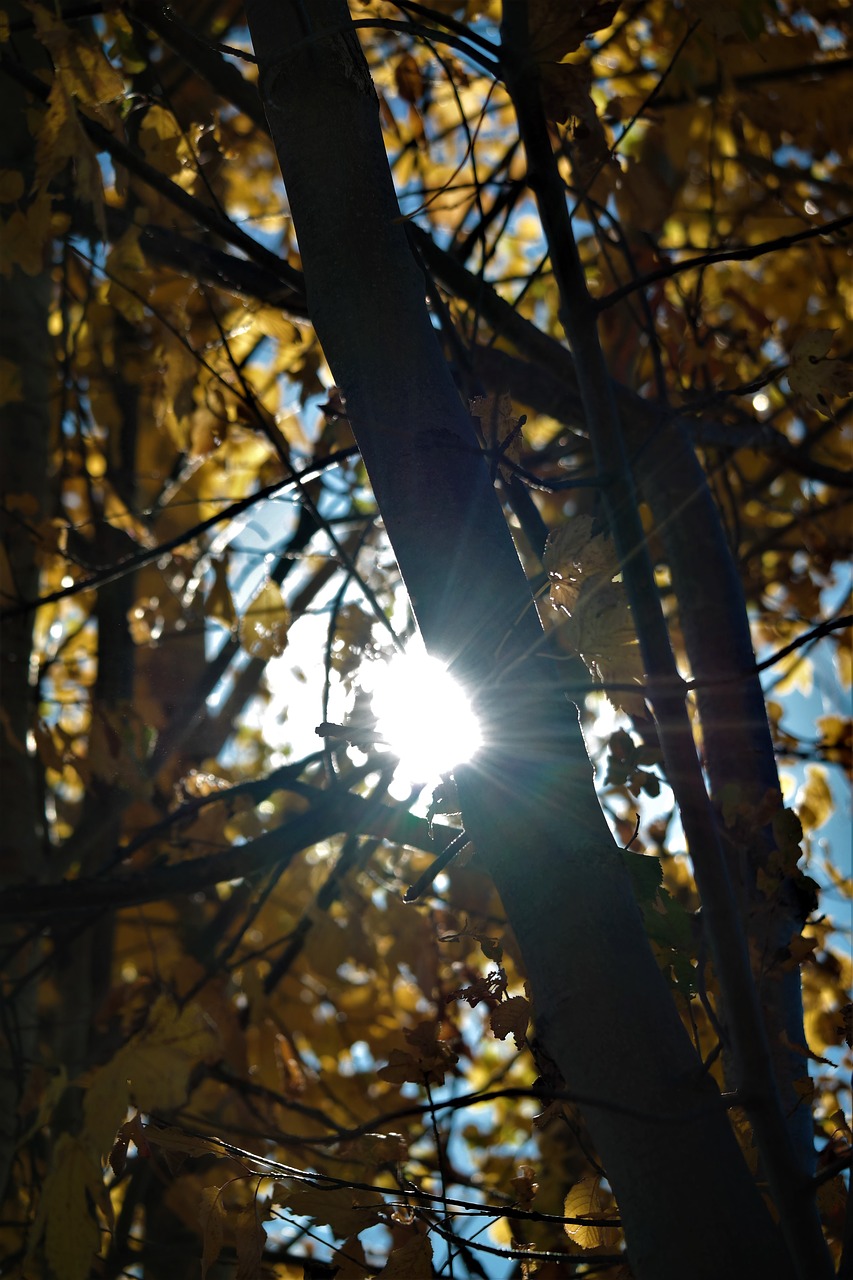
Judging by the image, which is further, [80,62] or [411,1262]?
[80,62]

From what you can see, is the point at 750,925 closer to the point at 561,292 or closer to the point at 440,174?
the point at 561,292

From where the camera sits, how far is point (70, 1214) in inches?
57.8

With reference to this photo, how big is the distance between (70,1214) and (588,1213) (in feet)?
2.49

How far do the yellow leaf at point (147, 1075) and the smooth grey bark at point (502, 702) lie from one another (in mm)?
945

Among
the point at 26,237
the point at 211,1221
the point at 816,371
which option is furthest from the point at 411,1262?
the point at 26,237

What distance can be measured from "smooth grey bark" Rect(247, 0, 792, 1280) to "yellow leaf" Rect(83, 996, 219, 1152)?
95cm

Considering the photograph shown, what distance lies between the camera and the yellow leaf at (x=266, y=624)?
1.98m

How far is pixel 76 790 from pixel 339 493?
2269 mm

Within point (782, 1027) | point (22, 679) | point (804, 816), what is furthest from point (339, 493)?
point (782, 1027)

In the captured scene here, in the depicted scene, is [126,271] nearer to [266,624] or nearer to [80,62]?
[80,62]

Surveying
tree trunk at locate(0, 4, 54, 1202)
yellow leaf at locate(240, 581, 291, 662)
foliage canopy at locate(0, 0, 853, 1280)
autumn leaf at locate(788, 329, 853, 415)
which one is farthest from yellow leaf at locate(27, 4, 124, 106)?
autumn leaf at locate(788, 329, 853, 415)

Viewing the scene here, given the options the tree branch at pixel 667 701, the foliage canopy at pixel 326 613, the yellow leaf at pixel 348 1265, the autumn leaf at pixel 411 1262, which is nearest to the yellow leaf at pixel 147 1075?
the foliage canopy at pixel 326 613

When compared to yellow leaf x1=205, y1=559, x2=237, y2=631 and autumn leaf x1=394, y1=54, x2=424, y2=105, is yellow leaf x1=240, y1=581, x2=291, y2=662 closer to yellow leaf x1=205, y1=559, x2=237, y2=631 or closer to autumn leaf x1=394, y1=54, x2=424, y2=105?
yellow leaf x1=205, y1=559, x2=237, y2=631

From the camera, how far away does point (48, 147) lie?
4.83 ft
